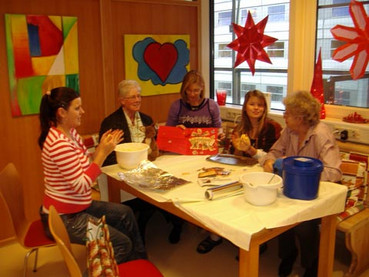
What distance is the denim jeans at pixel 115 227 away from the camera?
1.96 metres

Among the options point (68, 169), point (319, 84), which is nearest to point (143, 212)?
point (68, 169)

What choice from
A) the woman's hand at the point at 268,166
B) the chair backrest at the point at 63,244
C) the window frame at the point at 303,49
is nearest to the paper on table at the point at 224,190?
the woman's hand at the point at 268,166

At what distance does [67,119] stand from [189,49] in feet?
6.84

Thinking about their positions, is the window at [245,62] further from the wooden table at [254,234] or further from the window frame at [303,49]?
the wooden table at [254,234]

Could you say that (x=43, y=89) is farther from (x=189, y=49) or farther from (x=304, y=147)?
(x=304, y=147)

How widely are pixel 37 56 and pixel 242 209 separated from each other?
2.02 meters

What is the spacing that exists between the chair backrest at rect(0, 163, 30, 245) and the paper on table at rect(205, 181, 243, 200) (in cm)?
105

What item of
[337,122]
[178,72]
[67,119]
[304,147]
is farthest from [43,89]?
[337,122]

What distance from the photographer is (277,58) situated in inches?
139

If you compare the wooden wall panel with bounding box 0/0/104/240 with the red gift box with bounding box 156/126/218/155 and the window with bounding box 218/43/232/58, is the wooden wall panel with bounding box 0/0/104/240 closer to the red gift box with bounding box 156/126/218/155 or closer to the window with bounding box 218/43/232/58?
the red gift box with bounding box 156/126/218/155

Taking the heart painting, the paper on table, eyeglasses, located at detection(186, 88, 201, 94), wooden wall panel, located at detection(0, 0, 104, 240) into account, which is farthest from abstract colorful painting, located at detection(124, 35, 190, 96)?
the paper on table

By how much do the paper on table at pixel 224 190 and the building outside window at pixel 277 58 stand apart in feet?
5.17

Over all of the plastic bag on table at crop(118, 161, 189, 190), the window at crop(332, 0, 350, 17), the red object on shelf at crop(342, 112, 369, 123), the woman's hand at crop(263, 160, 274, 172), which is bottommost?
the plastic bag on table at crop(118, 161, 189, 190)

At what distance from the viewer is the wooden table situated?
1588 mm
